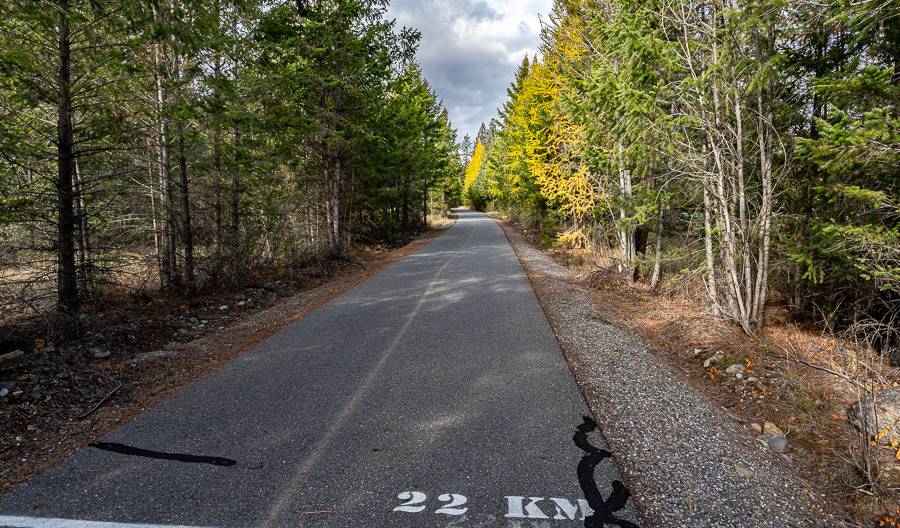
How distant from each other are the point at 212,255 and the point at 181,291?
1239 millimetres

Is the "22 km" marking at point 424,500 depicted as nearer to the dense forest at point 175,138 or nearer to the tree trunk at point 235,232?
the dense forest at point 175,138

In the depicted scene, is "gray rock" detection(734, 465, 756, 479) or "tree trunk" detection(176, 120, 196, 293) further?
"tree trunk" detection(176, 120, 196, 293)

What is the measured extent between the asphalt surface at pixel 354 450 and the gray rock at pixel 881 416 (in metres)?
2.32

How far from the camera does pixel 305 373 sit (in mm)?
5234

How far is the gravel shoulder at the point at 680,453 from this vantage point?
2.82m

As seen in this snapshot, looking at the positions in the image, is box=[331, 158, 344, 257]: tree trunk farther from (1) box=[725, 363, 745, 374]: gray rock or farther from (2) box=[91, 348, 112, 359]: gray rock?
(1) box=[725, 363, 745, 374]: gray rock

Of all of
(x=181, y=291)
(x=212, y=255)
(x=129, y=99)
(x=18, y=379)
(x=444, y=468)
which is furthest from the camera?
(x=212, y=255)

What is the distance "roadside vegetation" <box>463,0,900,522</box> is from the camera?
423cm

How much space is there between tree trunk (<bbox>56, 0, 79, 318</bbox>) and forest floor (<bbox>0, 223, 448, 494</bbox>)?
47 centimetres

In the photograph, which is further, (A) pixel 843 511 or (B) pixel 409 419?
(B) pixel 409 419

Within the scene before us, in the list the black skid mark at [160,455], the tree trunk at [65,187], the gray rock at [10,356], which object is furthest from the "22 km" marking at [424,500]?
the tree trunk at [65,187]

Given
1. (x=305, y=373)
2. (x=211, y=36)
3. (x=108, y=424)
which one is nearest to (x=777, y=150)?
(x=305, y=373)

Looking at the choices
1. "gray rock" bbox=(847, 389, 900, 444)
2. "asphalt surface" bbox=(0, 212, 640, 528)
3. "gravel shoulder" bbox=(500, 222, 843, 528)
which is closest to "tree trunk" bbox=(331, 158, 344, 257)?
Answer: "asphalt surface" bbox=(0, 212, 640, 528)

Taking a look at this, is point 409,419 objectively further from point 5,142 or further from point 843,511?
point 5,142
